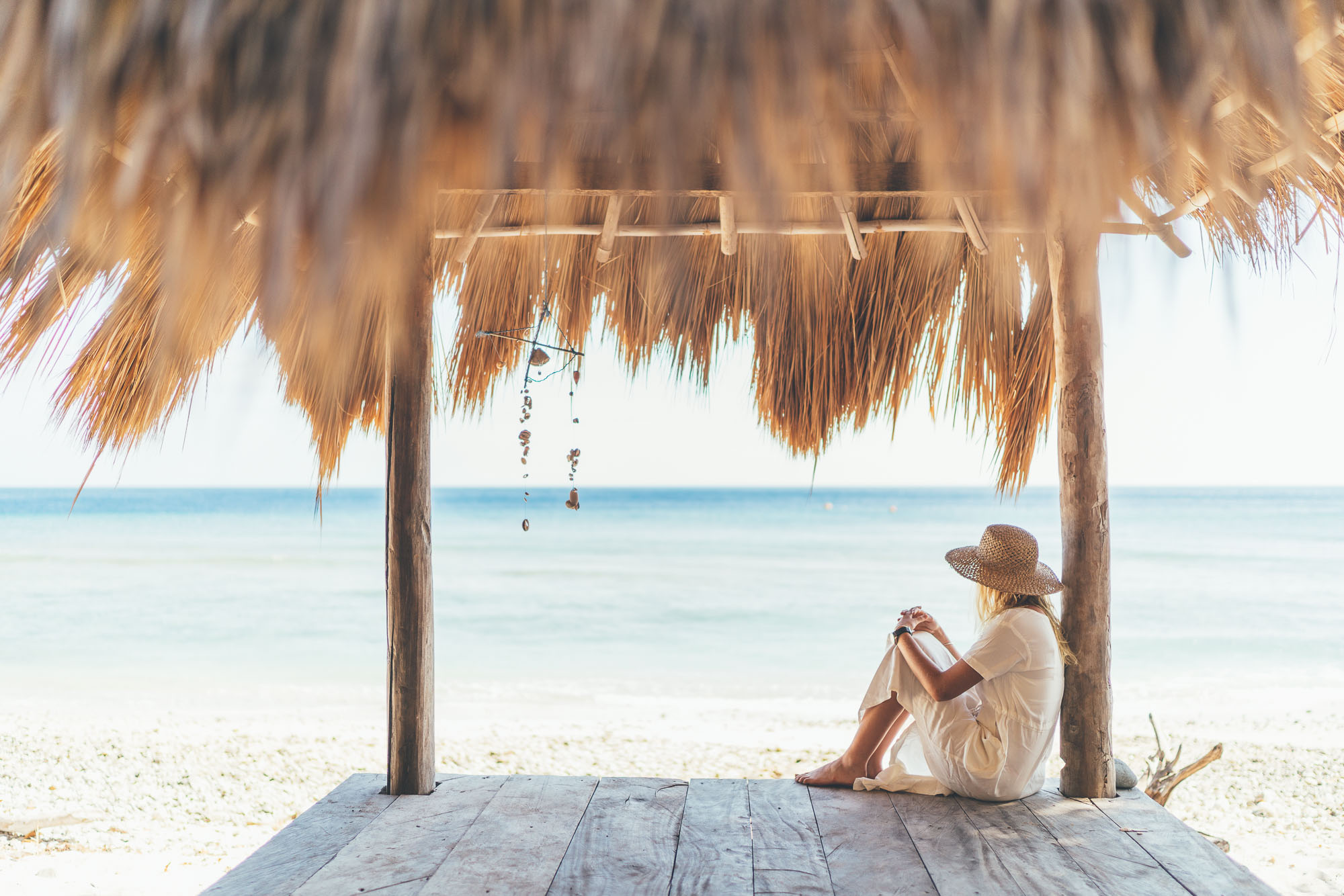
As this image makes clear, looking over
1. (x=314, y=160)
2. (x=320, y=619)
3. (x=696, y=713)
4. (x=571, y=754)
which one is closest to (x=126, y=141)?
(x=314, y=160)

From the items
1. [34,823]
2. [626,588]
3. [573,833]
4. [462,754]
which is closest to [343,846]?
[573,833]

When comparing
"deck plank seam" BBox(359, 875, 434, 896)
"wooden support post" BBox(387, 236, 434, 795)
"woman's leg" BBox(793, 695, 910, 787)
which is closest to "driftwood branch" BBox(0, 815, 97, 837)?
"wooden support post" BBox(387, 236, 434, 795)

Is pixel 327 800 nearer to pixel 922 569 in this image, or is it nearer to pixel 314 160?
pixel 314 160

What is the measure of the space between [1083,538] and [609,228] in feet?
5.12

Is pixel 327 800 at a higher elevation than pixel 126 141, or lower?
lower

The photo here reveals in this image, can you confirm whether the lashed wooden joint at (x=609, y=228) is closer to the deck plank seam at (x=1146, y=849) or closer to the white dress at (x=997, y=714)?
the white dress at (x=997, y=714)

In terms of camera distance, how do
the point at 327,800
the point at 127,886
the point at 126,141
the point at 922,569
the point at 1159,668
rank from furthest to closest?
1. the point at 922,569
2. the point at 1159,668
3. the point at 127,886
4. the point at 327,800
5. the point at 126,141

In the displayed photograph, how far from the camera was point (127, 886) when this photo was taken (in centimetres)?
325

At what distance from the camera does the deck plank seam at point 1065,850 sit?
5.76 feet

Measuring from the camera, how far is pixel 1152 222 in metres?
0.82

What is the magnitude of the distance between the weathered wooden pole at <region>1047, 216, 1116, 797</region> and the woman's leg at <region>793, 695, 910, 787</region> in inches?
17.1

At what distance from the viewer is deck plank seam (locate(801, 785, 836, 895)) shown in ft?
5.85

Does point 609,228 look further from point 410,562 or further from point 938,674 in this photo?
point 938,674

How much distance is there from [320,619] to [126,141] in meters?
12.6
